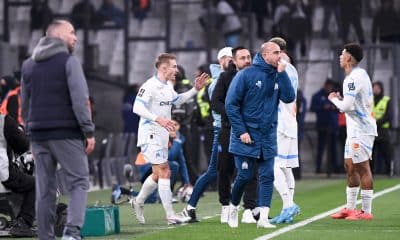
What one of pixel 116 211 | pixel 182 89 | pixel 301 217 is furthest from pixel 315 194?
pixel 116 211

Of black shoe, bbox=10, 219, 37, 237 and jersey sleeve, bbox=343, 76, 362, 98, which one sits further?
jersey sleeve, bbox=343, 76, 362, 98

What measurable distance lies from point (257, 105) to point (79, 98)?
3372 mm

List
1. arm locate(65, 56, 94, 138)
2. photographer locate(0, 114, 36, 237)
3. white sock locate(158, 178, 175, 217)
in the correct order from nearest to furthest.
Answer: arm locate(65, 56, 94, 138)
photographer locate(0, 114, 36, 237)
white sock locate(158, 178, 175, 217)

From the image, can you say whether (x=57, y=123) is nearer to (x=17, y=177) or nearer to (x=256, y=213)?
(x=17, y=177)

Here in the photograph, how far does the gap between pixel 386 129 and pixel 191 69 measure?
521cm

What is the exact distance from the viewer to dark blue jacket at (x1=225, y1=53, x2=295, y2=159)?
1530 cm

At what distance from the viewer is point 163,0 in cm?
3400

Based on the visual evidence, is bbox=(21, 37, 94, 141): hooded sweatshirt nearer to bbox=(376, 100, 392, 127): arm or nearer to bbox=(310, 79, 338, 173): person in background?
bbox=(376, 100, 392, 127): arm

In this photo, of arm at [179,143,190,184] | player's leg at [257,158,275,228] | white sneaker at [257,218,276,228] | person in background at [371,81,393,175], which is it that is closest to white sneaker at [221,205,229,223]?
white sneaker at [257,218,276,228]

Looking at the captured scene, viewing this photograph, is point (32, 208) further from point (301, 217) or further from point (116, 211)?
point (301, 217)

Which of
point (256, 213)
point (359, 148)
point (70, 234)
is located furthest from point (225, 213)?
point (70, 234)

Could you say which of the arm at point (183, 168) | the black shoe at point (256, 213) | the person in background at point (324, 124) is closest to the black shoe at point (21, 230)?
the black shoe at point (256, 213)

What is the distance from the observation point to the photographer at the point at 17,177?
49.5ft

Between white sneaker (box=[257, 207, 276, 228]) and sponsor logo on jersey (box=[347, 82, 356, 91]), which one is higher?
sponsor logo on jersey (box=[347, 82, 356, 91])
